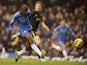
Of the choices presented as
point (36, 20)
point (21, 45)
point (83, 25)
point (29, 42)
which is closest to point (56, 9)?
point (83, 25)

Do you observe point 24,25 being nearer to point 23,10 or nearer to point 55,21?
point 23,10

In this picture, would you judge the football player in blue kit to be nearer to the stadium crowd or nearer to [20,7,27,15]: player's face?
[20,7,27,15]: player's face

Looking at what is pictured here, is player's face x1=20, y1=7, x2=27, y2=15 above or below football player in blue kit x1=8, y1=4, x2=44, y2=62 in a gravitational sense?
above

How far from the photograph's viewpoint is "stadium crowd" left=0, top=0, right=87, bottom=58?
23.2 m

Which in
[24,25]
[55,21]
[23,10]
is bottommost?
[24,25]

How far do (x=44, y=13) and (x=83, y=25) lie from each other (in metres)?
2.65

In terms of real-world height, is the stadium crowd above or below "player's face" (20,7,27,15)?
above

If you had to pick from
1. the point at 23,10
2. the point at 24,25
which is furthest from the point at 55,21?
the point at 23,10

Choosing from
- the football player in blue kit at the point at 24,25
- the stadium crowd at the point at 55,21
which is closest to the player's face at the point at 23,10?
the football player in blue kit at the point at 24,25

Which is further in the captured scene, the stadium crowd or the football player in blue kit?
the stadium crowd

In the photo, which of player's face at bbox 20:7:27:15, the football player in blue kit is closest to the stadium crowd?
the football player in blue kit

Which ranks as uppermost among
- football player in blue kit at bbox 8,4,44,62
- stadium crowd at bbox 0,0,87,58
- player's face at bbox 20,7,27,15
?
stadium crowd at bbox 0,0,87,58

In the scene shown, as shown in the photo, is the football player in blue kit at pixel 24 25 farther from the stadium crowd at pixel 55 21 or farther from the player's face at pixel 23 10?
the stadium crowd at pixel 55 21

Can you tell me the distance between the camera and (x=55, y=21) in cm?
2492
